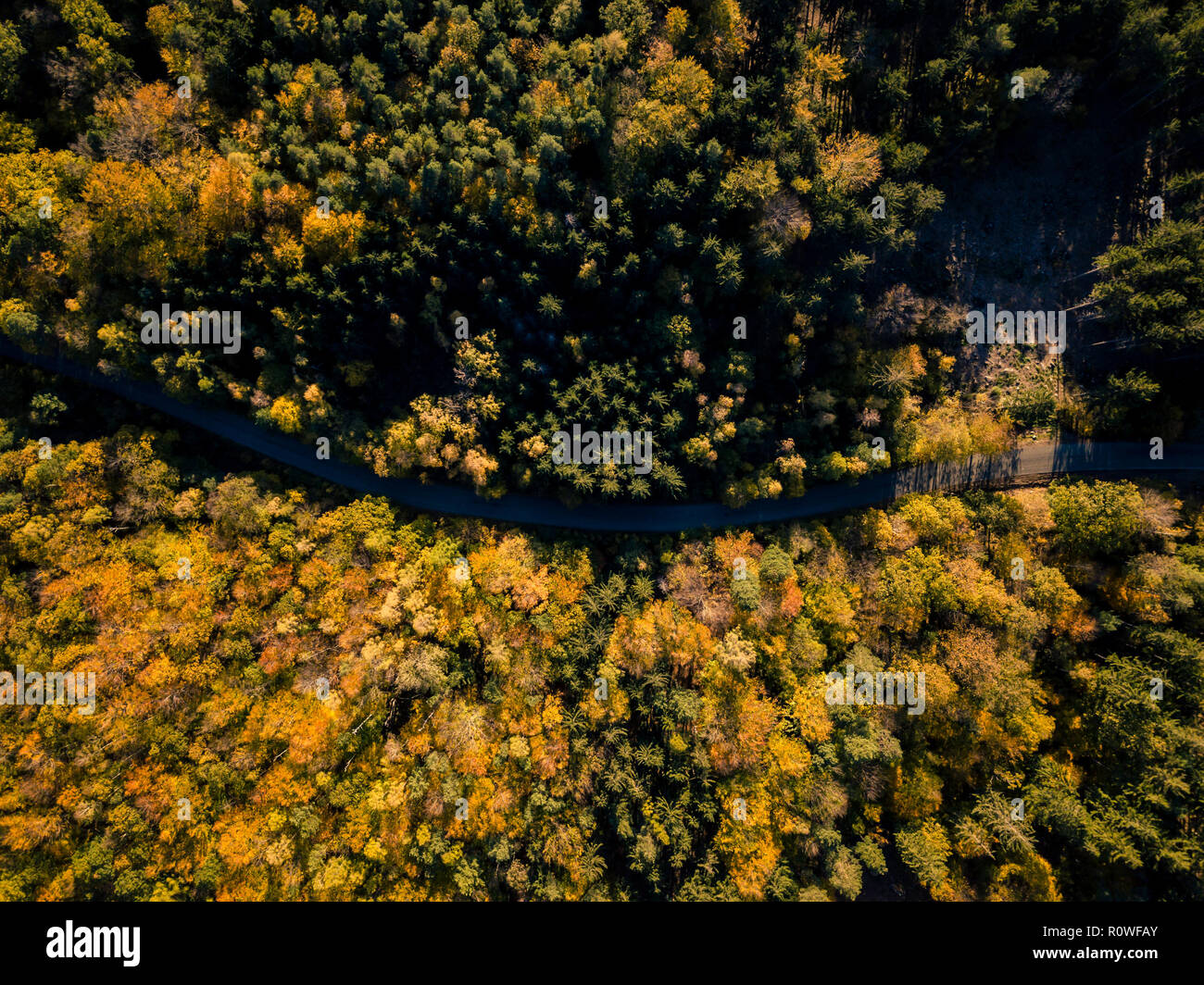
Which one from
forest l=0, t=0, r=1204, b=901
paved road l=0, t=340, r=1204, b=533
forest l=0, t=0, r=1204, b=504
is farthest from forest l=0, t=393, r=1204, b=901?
forest l=0, t=0, r=1204, b=504

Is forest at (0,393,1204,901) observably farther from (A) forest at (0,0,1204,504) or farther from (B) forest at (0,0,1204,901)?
(A) forest at (0,0,1204,504)

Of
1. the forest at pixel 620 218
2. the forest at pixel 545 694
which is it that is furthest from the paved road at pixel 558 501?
the forest at pixel 620 218

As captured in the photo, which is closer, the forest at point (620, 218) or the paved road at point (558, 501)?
the forest at point (620, 218)

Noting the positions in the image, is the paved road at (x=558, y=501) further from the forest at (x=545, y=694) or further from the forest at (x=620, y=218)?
the forest at (x=620, y=218)

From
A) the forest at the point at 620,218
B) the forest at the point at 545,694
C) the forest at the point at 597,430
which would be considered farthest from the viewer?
the forest at the point at 545,694

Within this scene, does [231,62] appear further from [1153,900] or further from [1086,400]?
[1153,900]

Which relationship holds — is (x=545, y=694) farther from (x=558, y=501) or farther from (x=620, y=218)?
(x=620, y=218)

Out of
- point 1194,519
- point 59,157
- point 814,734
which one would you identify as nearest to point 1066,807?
point 814,734

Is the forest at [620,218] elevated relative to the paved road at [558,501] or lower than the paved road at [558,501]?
elevated
